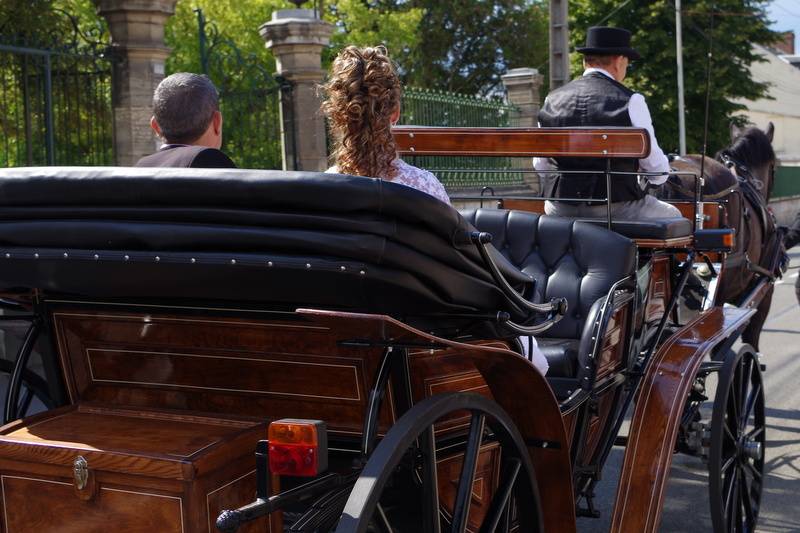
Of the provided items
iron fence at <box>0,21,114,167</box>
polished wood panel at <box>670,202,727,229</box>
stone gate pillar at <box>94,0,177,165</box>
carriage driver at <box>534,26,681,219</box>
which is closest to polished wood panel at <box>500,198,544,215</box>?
carriage driver at <box>534,26,681,219</box>

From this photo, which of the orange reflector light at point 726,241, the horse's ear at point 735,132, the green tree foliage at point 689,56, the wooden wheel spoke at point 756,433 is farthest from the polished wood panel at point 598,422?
the green tree foliage at point 689,56

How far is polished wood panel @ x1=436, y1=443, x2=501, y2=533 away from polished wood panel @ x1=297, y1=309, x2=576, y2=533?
A: 122 millimetres

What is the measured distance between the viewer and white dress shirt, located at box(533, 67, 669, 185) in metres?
4.91

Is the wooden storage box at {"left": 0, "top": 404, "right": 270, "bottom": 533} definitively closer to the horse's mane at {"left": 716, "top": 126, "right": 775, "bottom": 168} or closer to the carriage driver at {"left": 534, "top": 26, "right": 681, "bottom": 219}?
the carriage driver at {"left": 534, "top": 26, "right": 681, "bottom": 219}

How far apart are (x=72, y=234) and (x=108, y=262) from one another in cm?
12

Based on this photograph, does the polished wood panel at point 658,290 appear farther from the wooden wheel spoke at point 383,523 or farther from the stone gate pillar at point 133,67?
the stone gate pillar at point 133,67

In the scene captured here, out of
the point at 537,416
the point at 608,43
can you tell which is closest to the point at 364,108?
the point at 537,416

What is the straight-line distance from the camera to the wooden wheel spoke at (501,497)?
113 inches

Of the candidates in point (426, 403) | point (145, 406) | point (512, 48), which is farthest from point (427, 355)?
point (512, 48)

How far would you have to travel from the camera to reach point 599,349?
11.9 ft

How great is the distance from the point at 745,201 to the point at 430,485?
5490 millimetres

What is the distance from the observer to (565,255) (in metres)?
4.58

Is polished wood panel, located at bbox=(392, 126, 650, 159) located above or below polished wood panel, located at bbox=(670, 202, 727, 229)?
above

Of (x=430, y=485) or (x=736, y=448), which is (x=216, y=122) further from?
(x=736, y=448)
